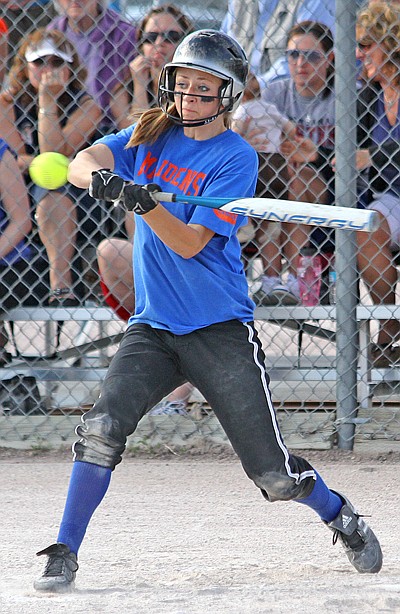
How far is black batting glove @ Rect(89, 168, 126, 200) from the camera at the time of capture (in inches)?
102

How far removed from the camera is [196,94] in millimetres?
2820

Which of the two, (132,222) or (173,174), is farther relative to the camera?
(132,222)

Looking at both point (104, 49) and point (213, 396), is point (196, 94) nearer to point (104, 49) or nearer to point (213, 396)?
point (213, 396)

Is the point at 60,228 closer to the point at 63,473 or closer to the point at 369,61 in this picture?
the point at 63,473

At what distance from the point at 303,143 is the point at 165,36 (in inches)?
33.5

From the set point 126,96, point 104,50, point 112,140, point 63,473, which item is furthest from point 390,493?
point 104,50

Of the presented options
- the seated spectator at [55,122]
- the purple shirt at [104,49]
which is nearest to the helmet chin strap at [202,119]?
the seated spectator at [55,122]

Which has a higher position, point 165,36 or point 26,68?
point 165,36

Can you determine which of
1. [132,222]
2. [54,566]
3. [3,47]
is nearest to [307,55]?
[132,222]

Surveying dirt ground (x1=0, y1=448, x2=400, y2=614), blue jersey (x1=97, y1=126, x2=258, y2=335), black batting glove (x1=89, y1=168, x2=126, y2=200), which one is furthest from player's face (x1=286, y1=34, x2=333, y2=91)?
black batting glove (x1=89, y1=168, x2=126, y2=200)

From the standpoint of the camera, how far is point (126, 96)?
4.83 m

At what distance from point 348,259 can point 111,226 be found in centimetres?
133

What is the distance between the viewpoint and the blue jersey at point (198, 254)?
2.84 m

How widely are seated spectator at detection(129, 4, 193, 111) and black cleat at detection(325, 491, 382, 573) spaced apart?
7.98ft
